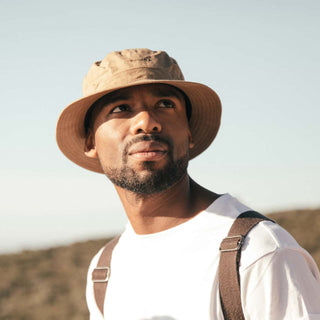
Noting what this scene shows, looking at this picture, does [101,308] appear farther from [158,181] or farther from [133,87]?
[133,87]

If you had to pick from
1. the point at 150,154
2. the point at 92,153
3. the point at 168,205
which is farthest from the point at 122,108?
the point at 168,205

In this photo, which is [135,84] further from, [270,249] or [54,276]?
[54,276]

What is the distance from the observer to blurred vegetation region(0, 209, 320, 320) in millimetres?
→ 15902

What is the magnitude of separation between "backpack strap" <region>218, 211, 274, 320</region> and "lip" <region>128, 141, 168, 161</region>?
74 cm

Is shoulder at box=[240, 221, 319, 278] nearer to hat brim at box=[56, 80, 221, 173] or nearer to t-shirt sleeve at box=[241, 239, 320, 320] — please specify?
t-shirt sleeve at box=[241, 239, 320, 320]

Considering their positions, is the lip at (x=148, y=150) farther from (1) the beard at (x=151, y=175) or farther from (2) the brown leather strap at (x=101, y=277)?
(2) the brown leather strap at (x=101, y=277)

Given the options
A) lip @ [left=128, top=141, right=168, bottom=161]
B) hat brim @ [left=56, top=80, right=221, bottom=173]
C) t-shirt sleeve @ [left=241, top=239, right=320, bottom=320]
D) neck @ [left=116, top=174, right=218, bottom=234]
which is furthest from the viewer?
hat brim @ [left=56, top=80, right=221, bottom=173]

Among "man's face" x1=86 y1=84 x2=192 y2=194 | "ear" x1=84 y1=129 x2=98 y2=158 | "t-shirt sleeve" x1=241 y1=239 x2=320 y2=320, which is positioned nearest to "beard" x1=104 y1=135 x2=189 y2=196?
"man's face" x1=86 y1=84 x2=192 y2=194

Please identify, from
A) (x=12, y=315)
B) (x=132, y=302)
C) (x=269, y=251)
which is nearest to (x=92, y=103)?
(x=132, y=302)

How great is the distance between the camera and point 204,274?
11.3ft

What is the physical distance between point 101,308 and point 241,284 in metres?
1.43

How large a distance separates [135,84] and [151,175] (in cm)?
61

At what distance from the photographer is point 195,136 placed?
184 inches

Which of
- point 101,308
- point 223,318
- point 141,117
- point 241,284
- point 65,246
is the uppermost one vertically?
point 141,117
